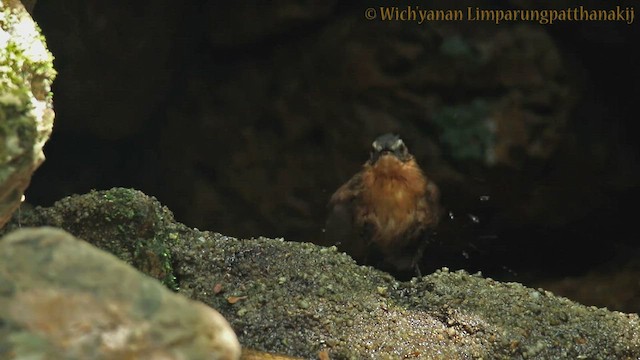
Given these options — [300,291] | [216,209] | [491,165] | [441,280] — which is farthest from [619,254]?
[216,209]

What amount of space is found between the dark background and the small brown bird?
0.51 metres

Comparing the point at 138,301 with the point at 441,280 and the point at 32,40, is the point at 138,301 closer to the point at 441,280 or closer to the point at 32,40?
the point at 32,40

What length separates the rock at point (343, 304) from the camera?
12.6 feet

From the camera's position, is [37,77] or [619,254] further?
[619,254]

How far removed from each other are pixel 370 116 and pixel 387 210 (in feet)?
3.04

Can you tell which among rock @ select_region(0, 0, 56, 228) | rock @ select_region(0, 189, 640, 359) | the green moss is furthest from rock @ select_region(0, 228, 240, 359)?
the green moss

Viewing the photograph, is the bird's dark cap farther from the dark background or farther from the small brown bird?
the dark background

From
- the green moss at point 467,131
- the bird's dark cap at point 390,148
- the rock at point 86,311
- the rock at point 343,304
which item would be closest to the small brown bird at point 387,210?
the bird's dark cap at point 390,148

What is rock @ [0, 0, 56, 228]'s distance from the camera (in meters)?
2.54

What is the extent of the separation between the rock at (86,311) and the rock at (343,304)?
2.11 metres

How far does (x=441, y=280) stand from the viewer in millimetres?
4578

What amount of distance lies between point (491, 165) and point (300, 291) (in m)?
1.73

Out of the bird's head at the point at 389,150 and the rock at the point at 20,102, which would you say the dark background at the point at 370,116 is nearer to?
the bird's head at the point at 389,150

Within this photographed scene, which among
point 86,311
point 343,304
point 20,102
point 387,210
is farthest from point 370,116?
point 86,311
